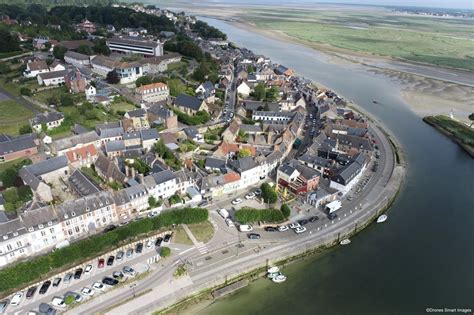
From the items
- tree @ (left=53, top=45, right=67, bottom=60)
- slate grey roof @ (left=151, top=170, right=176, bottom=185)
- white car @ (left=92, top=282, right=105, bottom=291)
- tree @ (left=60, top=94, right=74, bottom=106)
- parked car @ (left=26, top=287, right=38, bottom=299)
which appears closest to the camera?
parked car @ (left=26, top=287, right=38, bottom=299)

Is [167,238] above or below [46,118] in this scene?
below

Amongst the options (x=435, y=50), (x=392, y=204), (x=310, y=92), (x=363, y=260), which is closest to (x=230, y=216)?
(x=363, y=260)

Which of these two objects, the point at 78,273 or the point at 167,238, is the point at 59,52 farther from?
the point at 78,273

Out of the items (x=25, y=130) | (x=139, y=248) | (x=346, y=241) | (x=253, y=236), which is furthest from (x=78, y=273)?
(x=25, y=130)

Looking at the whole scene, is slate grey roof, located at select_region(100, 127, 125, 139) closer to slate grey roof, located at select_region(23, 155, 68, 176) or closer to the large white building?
slate grey roof, located at select_region(23, 155, 68, 176)

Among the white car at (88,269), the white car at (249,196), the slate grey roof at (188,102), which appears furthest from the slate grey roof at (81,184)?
the slate grey roof at (188,102)

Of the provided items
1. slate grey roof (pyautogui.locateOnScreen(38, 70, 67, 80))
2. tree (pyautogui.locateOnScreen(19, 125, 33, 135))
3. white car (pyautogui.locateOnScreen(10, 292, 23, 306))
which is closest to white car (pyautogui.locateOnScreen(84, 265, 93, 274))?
white car (pyautogui.locateOnScreen(10, 292, 23, 306))
